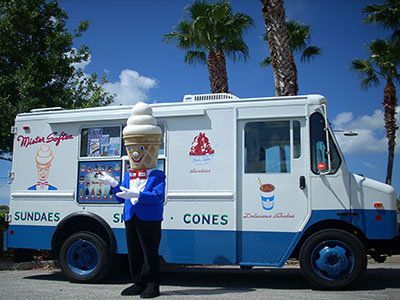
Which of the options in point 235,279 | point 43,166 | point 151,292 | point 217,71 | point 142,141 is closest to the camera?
point 151,292

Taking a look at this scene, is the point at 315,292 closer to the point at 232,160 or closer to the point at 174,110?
the point at 232,160

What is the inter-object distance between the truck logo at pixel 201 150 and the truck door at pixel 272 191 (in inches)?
18.3

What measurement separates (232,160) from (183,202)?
3.16 feet

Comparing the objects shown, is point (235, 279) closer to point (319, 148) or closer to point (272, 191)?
point (272, 191)

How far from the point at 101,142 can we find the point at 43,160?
110 cm

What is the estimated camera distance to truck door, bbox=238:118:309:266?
5.99 m

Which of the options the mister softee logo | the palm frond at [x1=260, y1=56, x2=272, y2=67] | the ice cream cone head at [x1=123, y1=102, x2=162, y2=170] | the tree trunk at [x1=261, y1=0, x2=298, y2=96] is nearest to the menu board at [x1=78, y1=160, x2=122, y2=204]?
the mister softee logo

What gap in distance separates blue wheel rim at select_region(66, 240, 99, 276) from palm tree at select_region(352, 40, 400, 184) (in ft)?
48.0

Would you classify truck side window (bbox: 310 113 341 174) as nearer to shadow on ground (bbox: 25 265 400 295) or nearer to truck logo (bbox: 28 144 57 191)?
shadow on ground (bbox: 25 265 400 295)

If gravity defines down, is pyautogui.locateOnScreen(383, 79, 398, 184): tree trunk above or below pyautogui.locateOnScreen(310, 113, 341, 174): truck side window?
above

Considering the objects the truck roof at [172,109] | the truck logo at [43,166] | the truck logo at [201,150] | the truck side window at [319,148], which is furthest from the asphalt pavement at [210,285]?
the truck roof at [172,109]

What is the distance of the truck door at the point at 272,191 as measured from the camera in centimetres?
599

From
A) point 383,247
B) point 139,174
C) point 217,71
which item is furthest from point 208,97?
point 217,71

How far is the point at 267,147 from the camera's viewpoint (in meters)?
6.20
